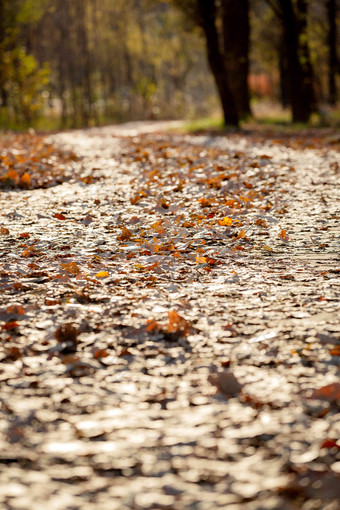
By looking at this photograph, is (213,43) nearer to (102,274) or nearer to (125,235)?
(125,235)

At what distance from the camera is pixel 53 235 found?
19.2 feet

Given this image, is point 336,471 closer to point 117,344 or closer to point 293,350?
point 293,350

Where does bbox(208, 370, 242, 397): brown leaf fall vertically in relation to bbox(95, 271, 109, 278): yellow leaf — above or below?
below

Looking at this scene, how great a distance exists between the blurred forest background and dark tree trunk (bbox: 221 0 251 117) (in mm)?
38

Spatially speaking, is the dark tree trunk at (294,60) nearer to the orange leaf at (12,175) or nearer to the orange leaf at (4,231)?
the orange leaf at (12,175)

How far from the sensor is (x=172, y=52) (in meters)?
52.3

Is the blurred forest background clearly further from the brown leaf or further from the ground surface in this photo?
the brown leaf

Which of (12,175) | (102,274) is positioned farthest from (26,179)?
(102,274)

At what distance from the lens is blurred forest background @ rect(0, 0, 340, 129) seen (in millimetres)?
20562

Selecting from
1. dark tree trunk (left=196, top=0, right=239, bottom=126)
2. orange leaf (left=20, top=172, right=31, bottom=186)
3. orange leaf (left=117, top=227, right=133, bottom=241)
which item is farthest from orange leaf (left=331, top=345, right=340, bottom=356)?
dark tree trunk (left=196, top=0, right=239, bottom=126)

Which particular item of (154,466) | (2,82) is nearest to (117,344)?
(154,466)

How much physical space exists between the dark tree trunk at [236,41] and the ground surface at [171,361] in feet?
60.7

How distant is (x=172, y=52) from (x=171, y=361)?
171 feet

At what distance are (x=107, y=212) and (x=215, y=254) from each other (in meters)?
2.25
